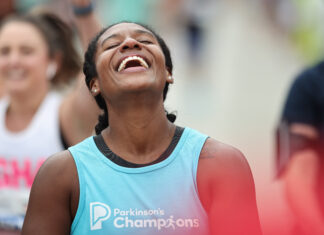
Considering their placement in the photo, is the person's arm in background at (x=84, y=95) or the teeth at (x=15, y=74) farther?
the teeth at (x=15, y=74)

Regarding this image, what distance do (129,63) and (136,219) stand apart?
2.27 feet

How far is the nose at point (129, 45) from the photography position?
10.9 ft

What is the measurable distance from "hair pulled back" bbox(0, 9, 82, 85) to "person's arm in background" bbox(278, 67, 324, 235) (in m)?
1.58

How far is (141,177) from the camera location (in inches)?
122

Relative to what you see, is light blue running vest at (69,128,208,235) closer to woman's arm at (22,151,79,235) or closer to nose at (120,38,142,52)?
woman's arm at (22,151,79,235)

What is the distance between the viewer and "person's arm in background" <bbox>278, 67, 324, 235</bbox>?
4554 mm

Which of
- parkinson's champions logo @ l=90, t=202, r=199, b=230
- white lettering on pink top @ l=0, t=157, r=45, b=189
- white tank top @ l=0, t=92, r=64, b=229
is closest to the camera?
parkinson's champions logo @ l=90, t=202, r=199, b=230

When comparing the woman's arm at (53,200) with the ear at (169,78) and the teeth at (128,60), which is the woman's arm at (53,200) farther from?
the ear at (169,78)

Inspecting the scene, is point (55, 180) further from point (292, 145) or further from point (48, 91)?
point (48, 91)

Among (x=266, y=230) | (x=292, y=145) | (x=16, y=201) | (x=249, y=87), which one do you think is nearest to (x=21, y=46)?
(x=16, y=201)

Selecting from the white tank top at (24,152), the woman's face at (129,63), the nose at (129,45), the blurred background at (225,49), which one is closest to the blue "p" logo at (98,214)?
the woman's face at (129,63)

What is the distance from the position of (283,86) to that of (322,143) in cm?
842

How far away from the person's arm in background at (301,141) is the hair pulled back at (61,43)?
1.58 meters

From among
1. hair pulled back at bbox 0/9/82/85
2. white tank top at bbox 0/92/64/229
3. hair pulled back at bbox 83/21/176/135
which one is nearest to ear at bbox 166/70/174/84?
hair pulled back at bbox 83/21/176/135
